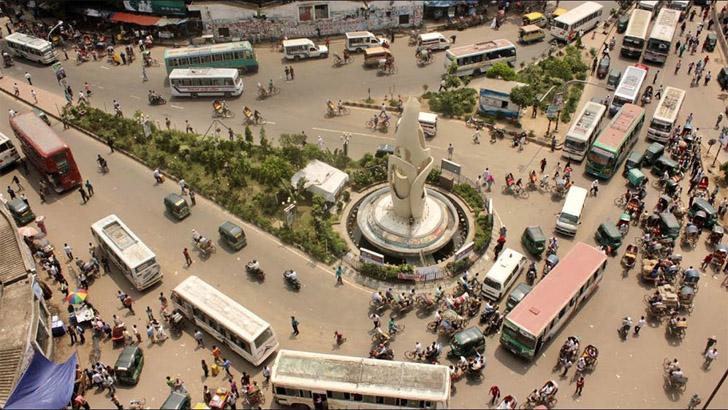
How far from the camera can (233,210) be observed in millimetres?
45781

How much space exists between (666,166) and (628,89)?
11289 mm

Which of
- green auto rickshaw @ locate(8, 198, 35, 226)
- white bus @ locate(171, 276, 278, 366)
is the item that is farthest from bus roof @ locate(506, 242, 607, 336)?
green auto rickshaw @ locate(8, 198, 35, 226)

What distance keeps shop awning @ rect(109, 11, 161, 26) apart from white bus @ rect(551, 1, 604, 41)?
47.5m

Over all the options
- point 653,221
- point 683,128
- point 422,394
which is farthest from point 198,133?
point 683,128

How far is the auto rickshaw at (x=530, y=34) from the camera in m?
69.4

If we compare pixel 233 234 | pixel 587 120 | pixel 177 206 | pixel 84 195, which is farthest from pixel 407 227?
pixel 84 195

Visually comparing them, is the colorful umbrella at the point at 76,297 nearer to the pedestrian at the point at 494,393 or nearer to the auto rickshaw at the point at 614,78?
the pedestrian at the point at 494,393

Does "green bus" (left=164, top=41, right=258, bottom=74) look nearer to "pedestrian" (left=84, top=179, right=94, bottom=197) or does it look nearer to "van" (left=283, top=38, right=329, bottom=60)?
"van" (left=283, top=38, right=329, bottom=60)

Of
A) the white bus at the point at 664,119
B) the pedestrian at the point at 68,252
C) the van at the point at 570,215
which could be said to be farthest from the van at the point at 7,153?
the white bus at the point at 664,119

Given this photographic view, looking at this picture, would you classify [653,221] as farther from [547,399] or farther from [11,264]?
[11,264]

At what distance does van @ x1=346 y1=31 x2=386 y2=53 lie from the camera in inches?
2640

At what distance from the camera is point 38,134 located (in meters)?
47.2

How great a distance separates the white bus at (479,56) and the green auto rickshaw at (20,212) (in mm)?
Answer: 40977

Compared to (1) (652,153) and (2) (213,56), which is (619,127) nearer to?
(1) (652,153)
